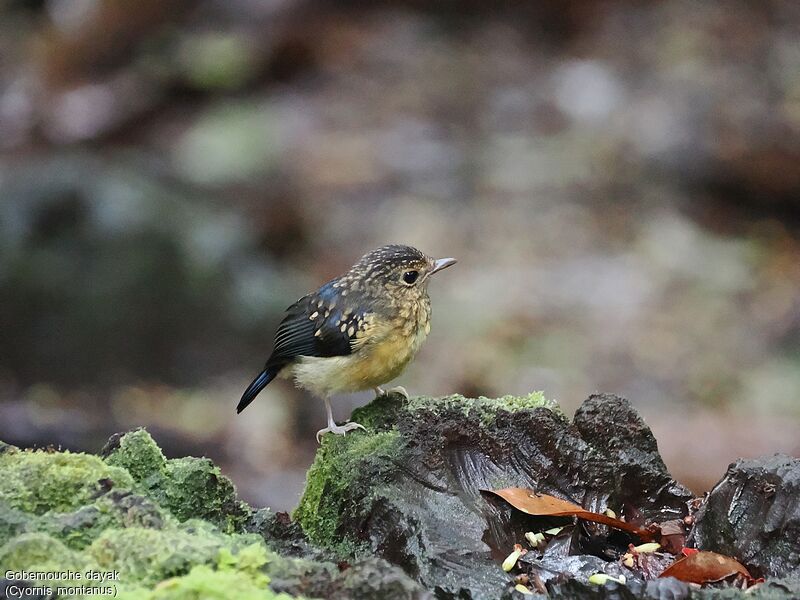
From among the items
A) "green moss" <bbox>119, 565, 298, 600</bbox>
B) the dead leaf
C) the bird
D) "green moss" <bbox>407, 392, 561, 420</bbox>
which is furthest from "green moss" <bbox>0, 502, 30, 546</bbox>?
the bird

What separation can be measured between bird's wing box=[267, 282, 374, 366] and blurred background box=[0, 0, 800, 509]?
9.17 feet

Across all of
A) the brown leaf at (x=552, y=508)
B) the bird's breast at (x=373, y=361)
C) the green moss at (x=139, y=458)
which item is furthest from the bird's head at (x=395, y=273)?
the green moss at (x=139, y=458)

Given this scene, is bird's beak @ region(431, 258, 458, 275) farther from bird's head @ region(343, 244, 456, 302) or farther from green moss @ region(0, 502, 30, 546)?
green moss @ region(0, 502, 30, 546)

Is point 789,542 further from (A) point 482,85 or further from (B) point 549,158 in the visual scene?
(A) point 482,85

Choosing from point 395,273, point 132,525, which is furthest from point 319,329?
point 132,525

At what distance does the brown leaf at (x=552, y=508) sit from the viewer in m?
3.10

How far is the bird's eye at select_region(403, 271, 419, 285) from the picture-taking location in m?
4.77

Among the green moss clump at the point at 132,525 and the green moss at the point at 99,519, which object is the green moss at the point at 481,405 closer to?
the green moss clump at the point at 132,525

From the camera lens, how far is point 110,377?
8.79 metres

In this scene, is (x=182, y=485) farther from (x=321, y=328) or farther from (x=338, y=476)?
(x=321, y=328)

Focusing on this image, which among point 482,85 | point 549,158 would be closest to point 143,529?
point 549,158

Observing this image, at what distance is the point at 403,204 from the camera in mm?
10805

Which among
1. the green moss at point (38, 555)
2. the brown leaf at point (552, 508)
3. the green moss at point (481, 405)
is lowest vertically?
the green moss at point (38, 555)

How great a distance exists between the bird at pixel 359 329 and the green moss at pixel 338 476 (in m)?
0.91
